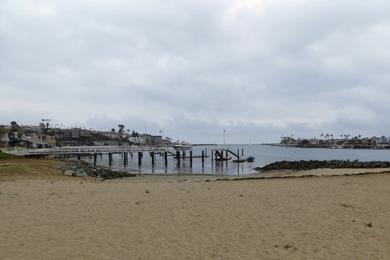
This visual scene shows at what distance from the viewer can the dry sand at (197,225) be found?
9.23m

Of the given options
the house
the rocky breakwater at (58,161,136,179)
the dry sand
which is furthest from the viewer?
the house

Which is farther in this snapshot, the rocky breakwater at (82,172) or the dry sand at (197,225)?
the rocky breakwater at (82,172)

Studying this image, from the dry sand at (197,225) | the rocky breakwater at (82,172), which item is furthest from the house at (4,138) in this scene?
the dry sand at (197,225)

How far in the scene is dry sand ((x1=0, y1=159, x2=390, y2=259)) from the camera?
30.3 feet

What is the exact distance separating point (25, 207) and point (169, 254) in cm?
754

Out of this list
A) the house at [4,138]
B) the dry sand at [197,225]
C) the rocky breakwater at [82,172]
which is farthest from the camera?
the house at [4,138]

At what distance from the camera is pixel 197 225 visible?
11.7 m

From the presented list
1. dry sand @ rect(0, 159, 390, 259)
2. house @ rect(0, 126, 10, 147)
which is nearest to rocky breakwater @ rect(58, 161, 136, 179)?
dry sand @ rect(0, 159, 390, 259)

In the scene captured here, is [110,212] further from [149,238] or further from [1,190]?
[1,190]

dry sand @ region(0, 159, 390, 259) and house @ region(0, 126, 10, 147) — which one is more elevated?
house @ region(0, 126, 10, 147)

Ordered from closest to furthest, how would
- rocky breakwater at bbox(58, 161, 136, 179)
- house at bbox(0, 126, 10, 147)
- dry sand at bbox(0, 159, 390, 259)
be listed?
dry sand at bbox(0, 159, 390, 259)
rocky breakwater at bbox(58, 161, 136, 179)
house at bbox(0, 126, 10, 147)

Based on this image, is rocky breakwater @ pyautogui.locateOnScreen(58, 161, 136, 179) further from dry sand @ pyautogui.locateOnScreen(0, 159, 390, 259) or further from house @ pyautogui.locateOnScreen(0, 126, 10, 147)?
house @ pyautogui.locateOnScreen(0, 126, 10, 147)

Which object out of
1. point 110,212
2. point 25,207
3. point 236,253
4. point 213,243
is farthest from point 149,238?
point 25,207

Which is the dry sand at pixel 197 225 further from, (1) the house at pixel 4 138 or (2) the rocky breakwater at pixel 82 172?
(1) the house at pixel 4 138
